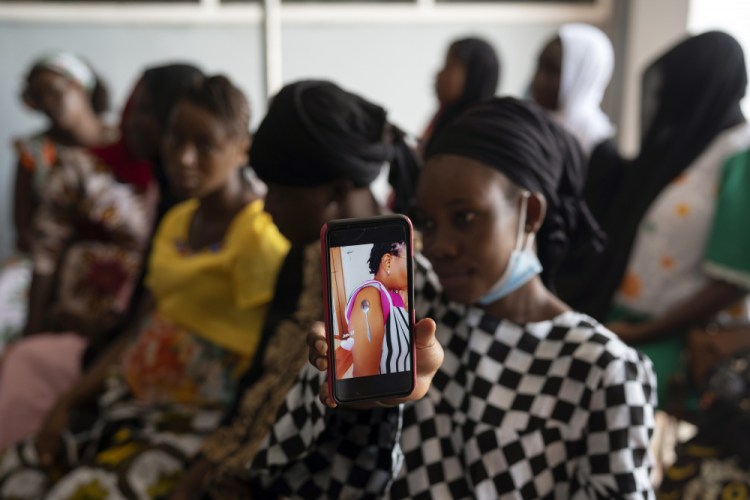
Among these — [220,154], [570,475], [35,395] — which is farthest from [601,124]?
[35,395]

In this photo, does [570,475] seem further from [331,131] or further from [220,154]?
[220,154]

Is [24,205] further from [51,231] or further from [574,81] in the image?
[574,81]

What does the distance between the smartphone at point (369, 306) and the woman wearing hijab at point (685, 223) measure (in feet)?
3.78

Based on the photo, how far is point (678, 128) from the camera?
6.41ft

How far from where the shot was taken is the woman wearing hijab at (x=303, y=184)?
1.18 m

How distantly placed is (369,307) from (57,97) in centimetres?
253

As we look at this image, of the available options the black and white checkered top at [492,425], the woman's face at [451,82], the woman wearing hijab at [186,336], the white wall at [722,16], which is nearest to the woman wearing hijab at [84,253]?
the woman wearing hijab at [186,336]

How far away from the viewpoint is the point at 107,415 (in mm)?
1745

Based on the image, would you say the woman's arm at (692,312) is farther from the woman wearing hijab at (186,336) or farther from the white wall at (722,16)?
the white wall at (722,16)

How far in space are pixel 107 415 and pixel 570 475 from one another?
110cm

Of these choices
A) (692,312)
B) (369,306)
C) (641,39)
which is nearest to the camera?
(369,306)

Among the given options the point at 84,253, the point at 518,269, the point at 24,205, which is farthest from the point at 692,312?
the point at 24,205

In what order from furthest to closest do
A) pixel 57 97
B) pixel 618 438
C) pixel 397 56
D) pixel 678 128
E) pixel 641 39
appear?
pixel 397 56 → pixel 641 39 → pixel 57 97 → pixel 678 128 → pixel 618 438

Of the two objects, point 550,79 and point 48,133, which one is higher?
point 550,79
